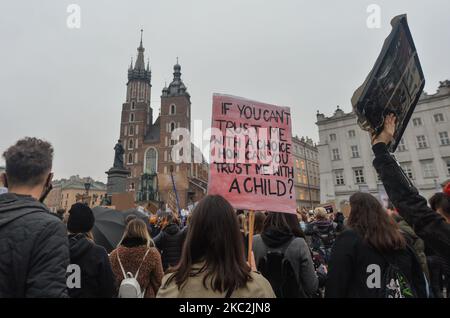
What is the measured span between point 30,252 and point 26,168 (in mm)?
537

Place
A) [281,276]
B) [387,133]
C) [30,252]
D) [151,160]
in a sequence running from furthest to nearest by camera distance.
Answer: [151,160], [281,276], [387,133], [30,252]

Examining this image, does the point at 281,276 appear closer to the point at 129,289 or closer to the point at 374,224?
the point at 374,224

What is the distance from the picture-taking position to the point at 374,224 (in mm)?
2189

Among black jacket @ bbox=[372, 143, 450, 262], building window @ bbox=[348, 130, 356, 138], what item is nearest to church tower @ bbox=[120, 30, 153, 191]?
building window @ bbox=[348, 130, 356, 138]

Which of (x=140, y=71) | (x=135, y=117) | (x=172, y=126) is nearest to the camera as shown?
(x=172, y=126)

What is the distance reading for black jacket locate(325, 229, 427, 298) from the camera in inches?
79.8

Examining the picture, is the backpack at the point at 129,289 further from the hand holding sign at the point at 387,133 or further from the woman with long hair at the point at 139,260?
the hand holding sign at the point at 387,133

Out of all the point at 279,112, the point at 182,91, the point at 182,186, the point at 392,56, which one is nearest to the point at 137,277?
the point at 279,112

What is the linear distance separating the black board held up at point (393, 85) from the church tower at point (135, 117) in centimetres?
6017

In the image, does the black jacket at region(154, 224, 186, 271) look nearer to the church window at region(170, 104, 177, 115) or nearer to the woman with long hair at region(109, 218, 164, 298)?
the woman with long hair at region(109, 218, 164, 298)

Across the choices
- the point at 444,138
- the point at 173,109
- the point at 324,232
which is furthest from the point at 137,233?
the point at 173,109

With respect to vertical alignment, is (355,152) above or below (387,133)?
above

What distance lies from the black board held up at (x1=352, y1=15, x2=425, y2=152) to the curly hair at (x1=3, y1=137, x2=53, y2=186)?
2131 mm

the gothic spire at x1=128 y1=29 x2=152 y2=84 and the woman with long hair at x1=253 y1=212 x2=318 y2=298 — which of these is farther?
the gothic spire at x1=128 y1=29 x2=152 y2=84
